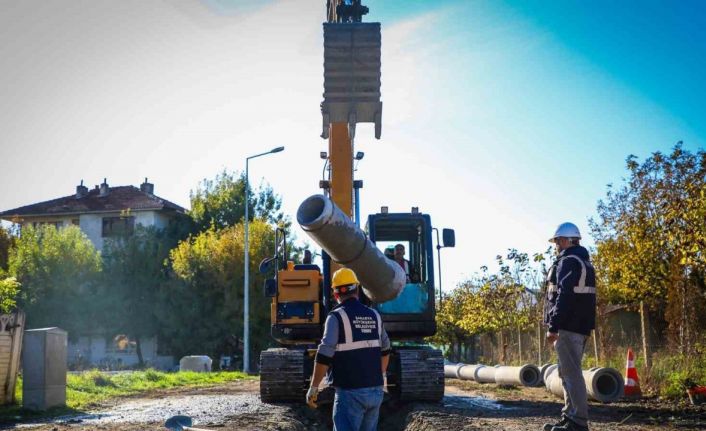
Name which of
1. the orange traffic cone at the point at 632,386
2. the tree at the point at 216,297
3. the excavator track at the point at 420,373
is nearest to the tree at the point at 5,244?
the tree at the point at 216,297

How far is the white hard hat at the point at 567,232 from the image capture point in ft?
27.3

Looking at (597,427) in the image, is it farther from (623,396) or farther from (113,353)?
(113,353)

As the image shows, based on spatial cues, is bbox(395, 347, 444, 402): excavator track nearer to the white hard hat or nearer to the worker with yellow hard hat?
the white hard hat

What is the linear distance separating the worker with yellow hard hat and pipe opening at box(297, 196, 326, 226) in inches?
34.4

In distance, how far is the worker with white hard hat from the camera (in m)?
7.85

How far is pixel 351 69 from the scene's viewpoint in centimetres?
1083

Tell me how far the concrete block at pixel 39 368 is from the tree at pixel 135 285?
101ft

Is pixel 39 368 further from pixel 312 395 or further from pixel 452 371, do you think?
pixel 452 371

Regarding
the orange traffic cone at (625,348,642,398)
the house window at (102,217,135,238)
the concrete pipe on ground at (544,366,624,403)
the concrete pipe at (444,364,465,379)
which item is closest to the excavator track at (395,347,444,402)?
the concrete pipe on ground at (544,366,624,403)

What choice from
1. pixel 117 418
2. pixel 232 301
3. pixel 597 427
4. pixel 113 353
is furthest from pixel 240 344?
pixel 597 427

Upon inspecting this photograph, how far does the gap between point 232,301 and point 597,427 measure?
34.3 meters

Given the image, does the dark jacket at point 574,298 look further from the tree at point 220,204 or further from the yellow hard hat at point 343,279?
the tree at point 220,204

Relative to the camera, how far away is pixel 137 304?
151ft

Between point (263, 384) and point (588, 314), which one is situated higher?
point (588, 314)
